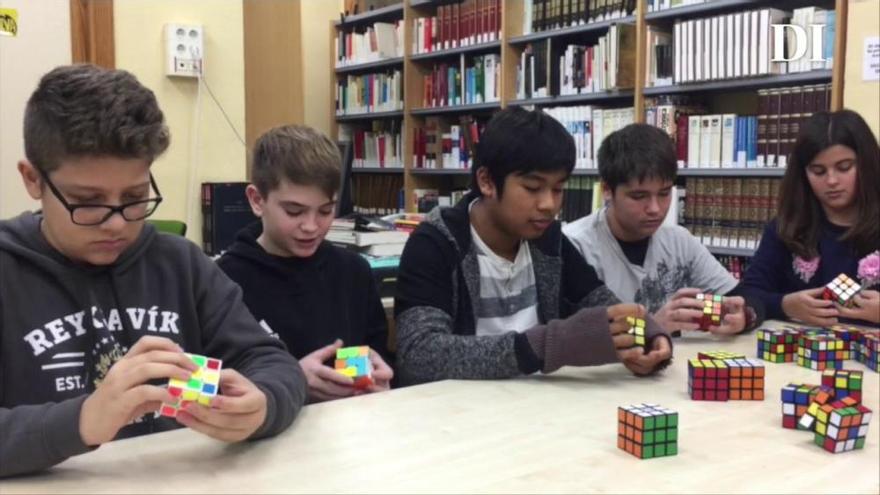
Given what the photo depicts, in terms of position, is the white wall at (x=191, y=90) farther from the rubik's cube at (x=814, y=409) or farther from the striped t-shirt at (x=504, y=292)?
the rubik's cube at (x=814, y=409)

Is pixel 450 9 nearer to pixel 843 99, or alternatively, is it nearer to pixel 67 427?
pixel 843 99

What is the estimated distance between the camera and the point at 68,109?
1180 millimetres

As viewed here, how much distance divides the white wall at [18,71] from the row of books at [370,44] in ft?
9.79

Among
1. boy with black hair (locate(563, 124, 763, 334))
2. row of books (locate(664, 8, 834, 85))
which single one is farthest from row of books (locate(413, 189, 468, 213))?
boy with black hair (locate(563, 124, 763, 334))

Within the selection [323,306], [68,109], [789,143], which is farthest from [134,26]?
[789,143]

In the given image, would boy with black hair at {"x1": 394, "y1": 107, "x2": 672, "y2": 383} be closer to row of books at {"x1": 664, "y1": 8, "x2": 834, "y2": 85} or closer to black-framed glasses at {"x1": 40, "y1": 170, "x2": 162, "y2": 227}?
black-framed glasses at {"x1": 40, "y1": 170, "x2": 162, "y2": 227}

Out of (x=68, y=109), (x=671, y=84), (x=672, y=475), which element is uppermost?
(x=671, y=84)

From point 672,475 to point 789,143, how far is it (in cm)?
305

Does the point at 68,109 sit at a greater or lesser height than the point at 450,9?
lesser

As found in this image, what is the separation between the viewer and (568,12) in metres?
4.52

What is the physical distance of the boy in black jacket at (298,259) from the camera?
177 cm

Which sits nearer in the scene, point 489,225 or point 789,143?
point 489,225

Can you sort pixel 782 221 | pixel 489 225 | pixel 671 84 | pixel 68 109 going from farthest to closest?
pixel 671 84, pixel 782 221, pixel 489 225, pixel 68 109

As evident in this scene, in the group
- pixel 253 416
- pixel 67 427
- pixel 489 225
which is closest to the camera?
pixel 67 427
